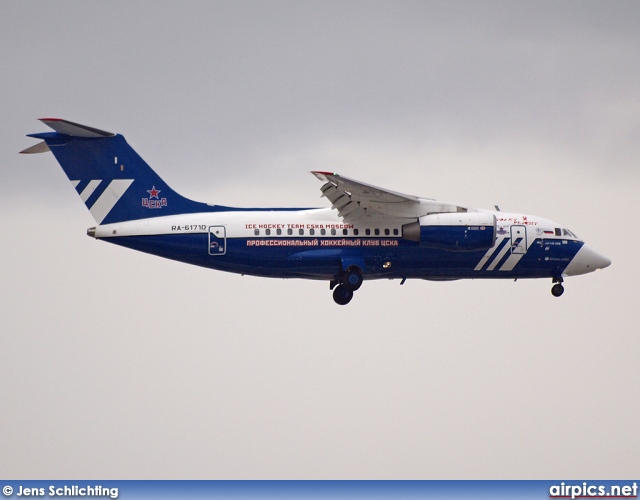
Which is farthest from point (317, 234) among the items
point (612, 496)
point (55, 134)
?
point (612, 496)

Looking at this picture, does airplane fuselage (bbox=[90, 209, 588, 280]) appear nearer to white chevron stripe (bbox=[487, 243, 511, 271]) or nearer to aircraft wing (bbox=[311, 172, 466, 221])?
white chevron stripe (bbox=[487, 243, 511, 271])

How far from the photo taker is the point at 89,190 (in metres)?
48.7

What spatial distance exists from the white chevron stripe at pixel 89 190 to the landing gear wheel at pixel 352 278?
7.71 metres

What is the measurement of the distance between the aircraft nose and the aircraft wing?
4.33 m

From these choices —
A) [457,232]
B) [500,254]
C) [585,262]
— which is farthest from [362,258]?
[585,262]

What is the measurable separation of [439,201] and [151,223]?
8.52 metres

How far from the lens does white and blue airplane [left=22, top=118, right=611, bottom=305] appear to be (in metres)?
48.3

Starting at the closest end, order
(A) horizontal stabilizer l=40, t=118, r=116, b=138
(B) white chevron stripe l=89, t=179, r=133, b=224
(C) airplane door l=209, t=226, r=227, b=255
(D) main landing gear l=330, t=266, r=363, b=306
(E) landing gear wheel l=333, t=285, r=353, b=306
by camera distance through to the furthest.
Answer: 1. (A) horizontal stabilizer l=40, t=118, r=116, b=138
2. (C) airplane door l=209, t=226, r=227, b=255
3. (B) white chevron stripe l=89, t=179, r=133, b=224
4. (D) main landing gear l=330, t=266, r=363, b=306
5. (E) landing gear wheel l=333, t=285, r=353, b=306

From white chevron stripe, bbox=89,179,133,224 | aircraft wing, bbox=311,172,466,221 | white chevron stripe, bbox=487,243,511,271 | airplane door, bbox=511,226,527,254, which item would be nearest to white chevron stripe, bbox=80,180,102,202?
white chevron stripe, bbox=89,179,133,224

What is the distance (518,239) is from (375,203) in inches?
185

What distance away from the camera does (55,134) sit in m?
48.2

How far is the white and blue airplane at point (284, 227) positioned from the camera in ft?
159

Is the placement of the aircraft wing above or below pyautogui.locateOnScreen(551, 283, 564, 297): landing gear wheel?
above

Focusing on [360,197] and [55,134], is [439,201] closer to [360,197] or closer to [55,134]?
[360,197]
